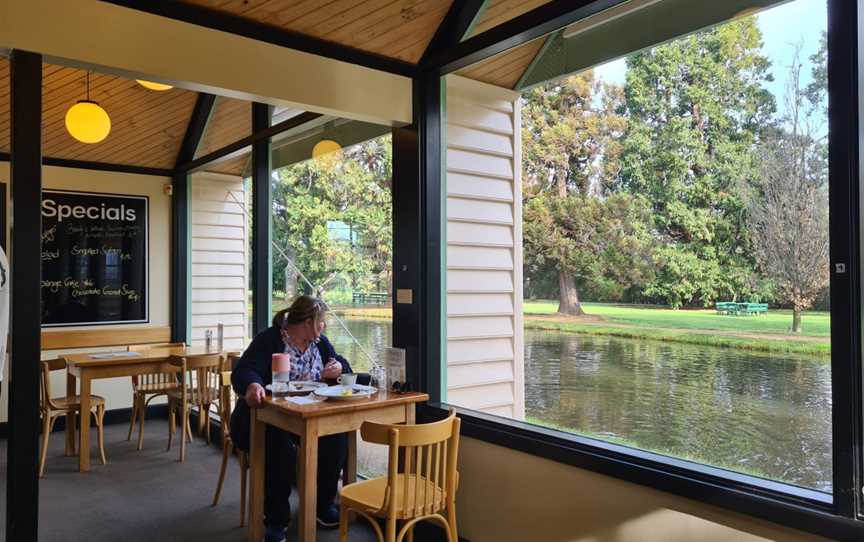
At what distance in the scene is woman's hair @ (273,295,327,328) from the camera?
348cm

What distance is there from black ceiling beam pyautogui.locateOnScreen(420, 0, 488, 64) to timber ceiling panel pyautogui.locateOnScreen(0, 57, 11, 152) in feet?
10.6

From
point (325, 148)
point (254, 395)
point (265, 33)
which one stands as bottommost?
point (254, 395)

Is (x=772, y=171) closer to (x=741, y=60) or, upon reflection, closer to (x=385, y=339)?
(x=741, y=60)

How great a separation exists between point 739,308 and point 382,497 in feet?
5.37

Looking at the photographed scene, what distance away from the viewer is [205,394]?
5027 millimetres

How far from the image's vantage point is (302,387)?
10.7ft

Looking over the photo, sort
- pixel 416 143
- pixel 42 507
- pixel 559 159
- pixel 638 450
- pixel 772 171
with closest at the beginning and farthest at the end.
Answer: pixel 772 171
pixel 638 450
pixel 559 159
pixel 416 143
pixel 42 507

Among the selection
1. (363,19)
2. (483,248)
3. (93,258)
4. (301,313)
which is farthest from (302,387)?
(93,258)

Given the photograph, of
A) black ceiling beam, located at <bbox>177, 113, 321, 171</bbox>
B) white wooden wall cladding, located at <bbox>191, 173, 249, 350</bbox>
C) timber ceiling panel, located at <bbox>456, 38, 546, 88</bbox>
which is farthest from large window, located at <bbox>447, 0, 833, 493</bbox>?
white wooden wall cladding, located at <bbox>191, 173, 249, 350</bbox>

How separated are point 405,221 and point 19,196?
188 cm

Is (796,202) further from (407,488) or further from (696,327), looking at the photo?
(407,488)

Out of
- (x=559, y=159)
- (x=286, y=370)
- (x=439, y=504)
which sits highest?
(x=559, y=159)

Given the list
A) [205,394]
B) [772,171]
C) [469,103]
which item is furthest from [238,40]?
[205,394]

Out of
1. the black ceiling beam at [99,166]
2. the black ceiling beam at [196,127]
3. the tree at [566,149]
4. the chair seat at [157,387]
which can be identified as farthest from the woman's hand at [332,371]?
the black ceiling beam at [99,166]
